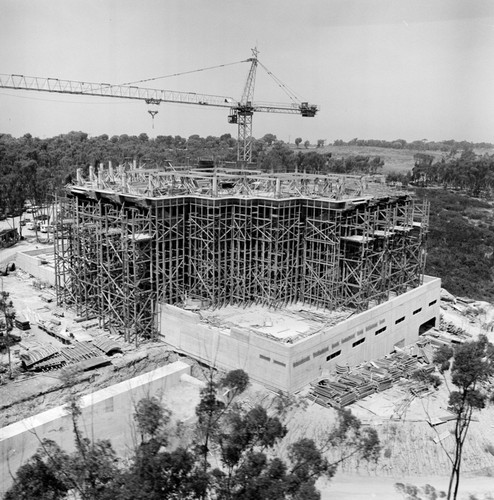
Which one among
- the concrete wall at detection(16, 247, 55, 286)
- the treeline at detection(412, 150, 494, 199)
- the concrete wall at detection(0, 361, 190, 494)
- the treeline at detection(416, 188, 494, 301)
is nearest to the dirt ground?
the concrete wall at detection(0, 361, 190, 494)

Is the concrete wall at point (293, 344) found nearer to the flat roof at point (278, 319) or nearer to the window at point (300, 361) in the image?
the window at point (300, 361)

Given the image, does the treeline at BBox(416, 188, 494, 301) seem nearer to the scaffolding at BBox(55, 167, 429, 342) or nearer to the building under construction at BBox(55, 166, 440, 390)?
the building under construction at BBox(55, 166, 440, 390)

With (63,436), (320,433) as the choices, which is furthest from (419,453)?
(63,436)

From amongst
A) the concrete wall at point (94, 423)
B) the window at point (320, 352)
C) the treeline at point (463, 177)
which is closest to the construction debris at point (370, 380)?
the window at point (320, 352)

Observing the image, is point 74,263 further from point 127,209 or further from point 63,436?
point 63,436

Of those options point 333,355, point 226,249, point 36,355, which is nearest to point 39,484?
point 36,355

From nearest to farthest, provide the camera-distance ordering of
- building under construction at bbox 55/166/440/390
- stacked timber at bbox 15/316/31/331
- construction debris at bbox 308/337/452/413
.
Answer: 1. construction debris at bbox 308/337/452/413
2. building under construction at bbox 55/166/440/390
3. stacked timber at bbox 15/316/31/331

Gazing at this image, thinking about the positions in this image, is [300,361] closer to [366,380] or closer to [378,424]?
[366,380]
